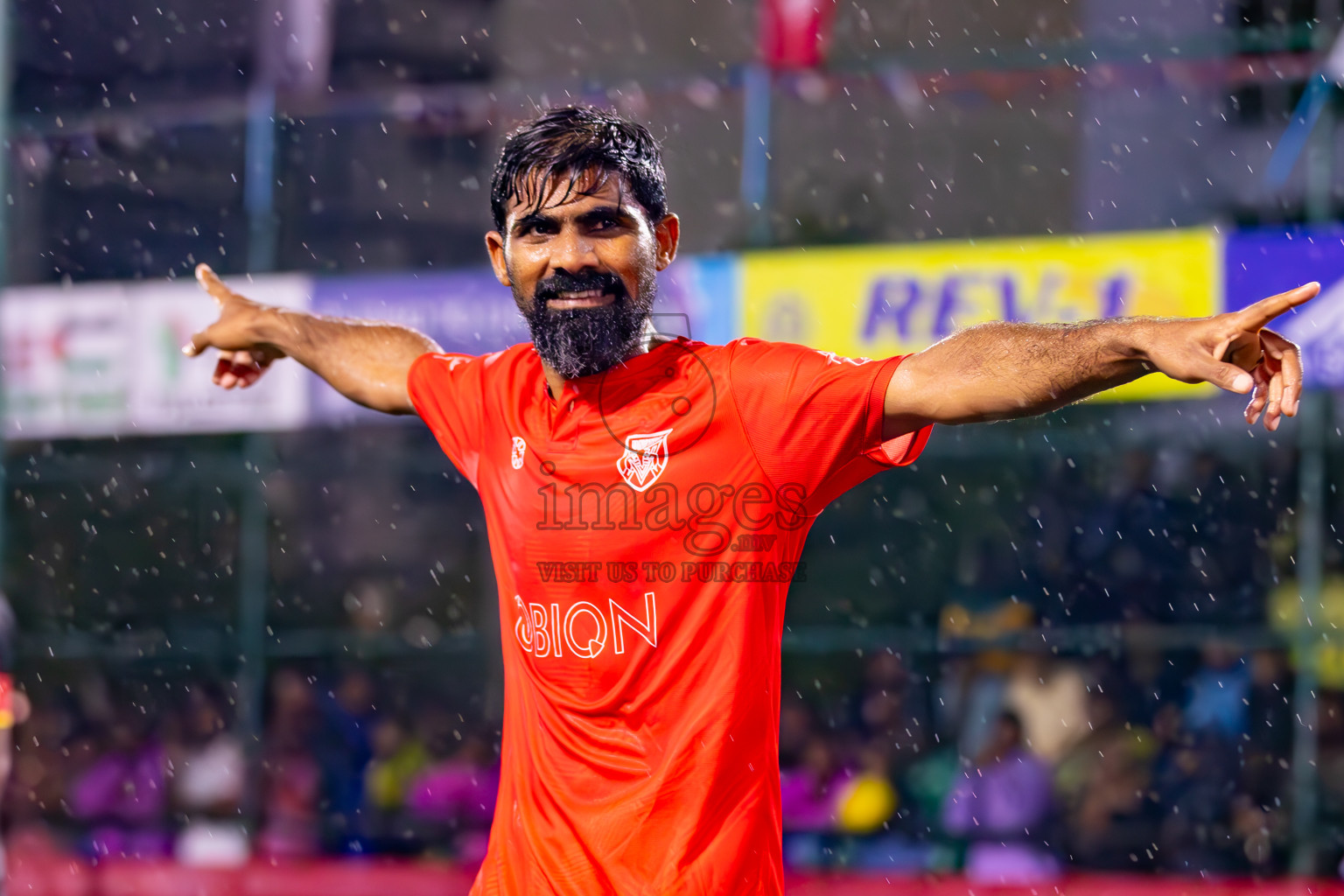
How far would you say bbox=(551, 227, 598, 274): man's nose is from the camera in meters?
2.81

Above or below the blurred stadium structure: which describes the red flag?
above

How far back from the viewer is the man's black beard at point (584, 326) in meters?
2.80

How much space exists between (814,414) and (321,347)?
4.62ft

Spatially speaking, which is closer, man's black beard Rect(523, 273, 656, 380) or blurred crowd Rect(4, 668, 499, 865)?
man's black beard Rect(523, 273, 656, 380)

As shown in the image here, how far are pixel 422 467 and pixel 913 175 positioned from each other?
Result: 23.3 ft

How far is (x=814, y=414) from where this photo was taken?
2658mm

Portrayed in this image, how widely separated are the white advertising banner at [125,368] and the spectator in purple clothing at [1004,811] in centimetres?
492

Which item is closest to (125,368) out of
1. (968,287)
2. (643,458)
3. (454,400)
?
(968,287)

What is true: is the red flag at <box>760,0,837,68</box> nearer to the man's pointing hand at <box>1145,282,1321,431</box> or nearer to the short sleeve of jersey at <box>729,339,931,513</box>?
the short sleeve of jersey at <box>729,339,931,513</box>

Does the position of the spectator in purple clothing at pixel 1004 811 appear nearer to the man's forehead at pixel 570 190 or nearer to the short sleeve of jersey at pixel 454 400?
the short sleeve of jersey at pixel 454 400

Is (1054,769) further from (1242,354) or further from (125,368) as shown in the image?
(125,368)

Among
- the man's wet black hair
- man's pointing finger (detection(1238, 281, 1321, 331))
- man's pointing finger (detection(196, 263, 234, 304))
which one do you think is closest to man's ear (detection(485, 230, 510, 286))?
the man's wet black hair

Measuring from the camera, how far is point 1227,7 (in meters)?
12.1

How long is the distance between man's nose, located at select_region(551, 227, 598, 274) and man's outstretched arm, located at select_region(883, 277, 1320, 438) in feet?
2.15
